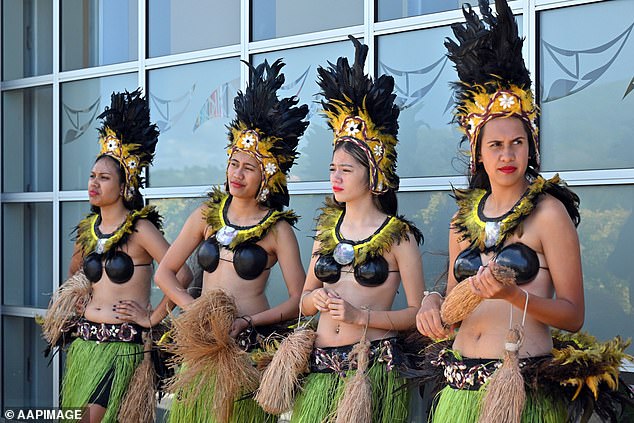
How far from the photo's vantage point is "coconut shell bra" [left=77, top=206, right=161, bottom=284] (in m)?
4.96

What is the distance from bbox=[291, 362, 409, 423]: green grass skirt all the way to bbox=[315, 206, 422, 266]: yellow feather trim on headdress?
43cm

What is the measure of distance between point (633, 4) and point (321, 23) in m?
1.86

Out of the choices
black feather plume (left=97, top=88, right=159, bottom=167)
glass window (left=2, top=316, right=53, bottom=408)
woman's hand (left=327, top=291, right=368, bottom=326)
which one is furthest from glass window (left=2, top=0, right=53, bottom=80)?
woman's hand (left=327, top=291, right=368, bottom=326)

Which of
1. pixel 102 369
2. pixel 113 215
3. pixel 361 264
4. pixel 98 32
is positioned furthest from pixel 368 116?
pixel 98 32

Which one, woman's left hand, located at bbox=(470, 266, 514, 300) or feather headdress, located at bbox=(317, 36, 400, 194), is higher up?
feather headdress, located at bbox=(317, 36, 400, 194)

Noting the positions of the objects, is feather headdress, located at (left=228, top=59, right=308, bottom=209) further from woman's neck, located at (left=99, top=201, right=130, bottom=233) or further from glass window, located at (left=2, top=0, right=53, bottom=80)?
glass window, located at (left=2, top=0, right=53, bottom=80)

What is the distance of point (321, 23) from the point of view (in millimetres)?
5516

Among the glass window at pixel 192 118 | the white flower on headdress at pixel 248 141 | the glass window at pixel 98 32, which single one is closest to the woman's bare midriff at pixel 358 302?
the white flower on headdress at pixel 248 141

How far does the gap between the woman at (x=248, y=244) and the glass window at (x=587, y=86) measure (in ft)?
3.75

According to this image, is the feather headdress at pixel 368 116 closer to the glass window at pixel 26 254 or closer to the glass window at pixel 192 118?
the glass window at pixel 192 118

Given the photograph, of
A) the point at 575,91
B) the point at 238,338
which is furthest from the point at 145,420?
the point at 575,91

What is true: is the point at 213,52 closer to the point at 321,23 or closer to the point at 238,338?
the point at 321,23

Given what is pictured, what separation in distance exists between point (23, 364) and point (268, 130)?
381cm

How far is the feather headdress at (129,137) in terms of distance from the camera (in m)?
5.11
